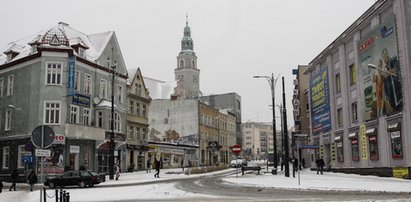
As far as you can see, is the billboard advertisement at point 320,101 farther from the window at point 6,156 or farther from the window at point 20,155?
the window at point 6,156

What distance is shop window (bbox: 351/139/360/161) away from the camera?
119 ft

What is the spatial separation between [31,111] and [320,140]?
2999cm

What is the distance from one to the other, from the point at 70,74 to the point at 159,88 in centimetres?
4307

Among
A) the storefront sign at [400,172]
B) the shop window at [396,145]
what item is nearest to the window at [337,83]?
the shop window at [396,145]

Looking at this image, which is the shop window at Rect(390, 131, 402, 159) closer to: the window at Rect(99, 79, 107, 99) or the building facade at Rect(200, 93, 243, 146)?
the window at Rect(99, 79, 107, 99)

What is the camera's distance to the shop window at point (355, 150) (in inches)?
1428

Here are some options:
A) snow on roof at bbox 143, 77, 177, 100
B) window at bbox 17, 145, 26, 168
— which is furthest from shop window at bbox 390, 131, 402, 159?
snow on roof at bbox 143, 77, 177, 100

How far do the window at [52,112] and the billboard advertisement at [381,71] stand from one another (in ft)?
87.1

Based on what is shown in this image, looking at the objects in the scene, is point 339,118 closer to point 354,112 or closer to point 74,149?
point 354,112

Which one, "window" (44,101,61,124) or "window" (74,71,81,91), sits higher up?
"window" (74,71,81,91)

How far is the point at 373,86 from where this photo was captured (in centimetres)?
3244

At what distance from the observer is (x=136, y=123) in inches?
2062

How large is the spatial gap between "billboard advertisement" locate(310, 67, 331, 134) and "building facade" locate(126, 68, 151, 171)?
20.9 meters

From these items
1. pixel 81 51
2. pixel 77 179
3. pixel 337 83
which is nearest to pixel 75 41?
pixel 81 51
